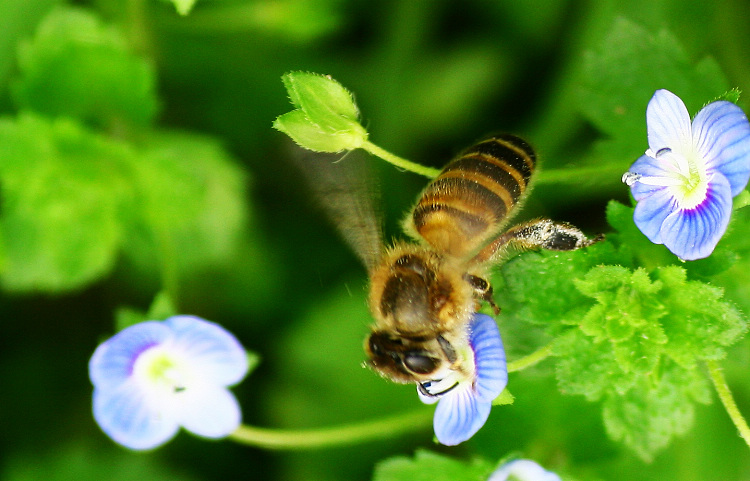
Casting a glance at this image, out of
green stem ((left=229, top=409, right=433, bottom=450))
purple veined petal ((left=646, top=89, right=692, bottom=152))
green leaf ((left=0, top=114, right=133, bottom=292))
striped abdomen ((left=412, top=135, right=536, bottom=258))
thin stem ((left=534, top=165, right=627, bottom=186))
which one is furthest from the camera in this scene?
green leaf ((left=0, top=114, right=133, bottom=292))

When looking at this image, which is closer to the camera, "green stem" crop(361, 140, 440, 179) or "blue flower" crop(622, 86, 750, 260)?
"blue flower" crop(622, 86, 750, 260)

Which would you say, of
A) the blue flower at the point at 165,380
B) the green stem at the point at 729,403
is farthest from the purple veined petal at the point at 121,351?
the green stem at the point at 729,403

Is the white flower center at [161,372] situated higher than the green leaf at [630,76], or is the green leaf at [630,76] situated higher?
the green leaf at [630,76]

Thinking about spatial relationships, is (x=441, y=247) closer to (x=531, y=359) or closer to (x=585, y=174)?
(x=531, y=359)

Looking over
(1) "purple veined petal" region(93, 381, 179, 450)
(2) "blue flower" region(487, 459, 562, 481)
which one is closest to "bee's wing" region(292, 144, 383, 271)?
(2) "blue flower" region(487, 459, 562, 481)

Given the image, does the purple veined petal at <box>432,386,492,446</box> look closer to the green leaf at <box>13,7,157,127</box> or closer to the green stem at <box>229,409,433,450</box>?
the green stem at <box>229,409,433,450</box>

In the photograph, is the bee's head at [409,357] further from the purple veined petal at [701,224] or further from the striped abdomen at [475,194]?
the purple veined petal at [701,224]

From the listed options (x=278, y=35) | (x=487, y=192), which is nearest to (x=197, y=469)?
(x=278, y=35)
